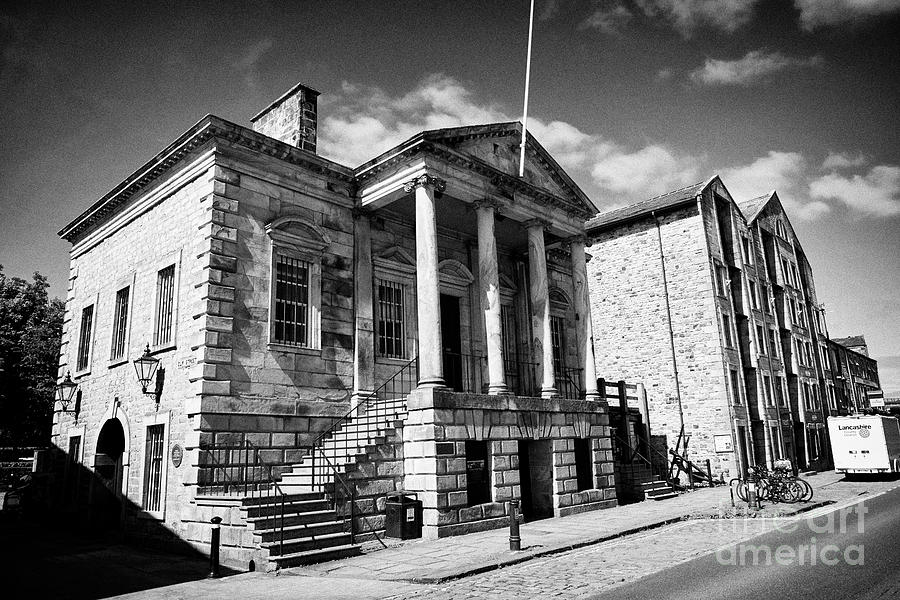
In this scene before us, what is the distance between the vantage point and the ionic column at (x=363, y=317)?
1588cm

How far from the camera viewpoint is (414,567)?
971 centimetres

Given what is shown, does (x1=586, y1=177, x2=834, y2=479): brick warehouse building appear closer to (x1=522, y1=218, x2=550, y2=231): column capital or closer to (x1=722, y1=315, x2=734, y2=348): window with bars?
(x1=722, y1=315, x2=734, y2=348): window with bars

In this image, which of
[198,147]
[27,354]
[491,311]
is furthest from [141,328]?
[27,354]

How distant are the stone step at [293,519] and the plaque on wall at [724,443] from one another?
19.7 meters

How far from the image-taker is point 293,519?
1091 centimetres

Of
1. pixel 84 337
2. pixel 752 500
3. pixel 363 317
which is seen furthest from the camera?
pixel 84 337

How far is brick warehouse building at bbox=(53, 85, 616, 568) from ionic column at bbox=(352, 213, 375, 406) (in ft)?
0.17

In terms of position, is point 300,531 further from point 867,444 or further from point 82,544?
point 867,444

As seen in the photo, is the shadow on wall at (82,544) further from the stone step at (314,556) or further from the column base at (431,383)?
the column base at (431,383)

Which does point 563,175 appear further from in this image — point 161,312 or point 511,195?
point 161,312

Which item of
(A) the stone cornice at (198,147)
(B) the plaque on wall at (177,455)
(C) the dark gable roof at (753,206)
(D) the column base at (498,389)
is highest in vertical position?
(C) the dark gable roof at (753,206)

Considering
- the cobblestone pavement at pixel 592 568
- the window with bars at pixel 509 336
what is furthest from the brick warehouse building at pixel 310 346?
the cobblestone pavement at pixel 592 568

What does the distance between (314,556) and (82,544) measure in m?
7.18

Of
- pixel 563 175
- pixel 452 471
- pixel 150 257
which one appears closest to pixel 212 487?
pixel 452 471
